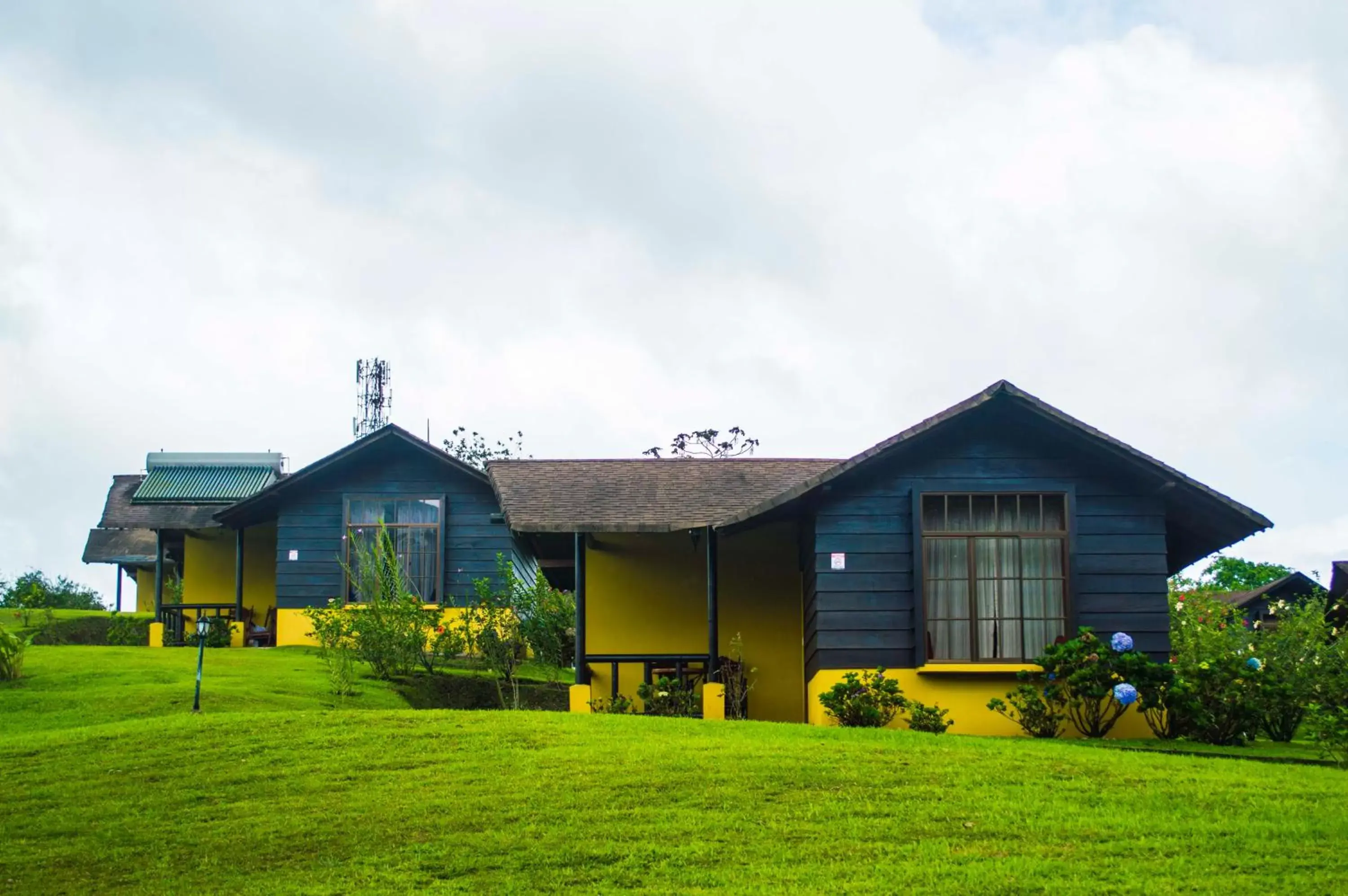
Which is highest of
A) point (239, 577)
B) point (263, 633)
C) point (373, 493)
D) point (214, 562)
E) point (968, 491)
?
point (373, 493)

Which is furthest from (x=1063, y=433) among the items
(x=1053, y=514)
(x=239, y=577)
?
(x=239, y=577)

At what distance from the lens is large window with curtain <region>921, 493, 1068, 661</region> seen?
16844 millimetres

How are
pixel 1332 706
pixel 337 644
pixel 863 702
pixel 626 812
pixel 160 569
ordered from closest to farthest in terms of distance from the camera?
pixel 626 812
pixel 863 702
pixel 1332 706
pixel 337 644
pixel 160 569

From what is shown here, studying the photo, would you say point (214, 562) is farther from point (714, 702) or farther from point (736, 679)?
point (714, 702)

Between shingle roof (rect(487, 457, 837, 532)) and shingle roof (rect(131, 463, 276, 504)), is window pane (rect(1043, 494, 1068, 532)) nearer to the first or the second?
shingle roof (rect(487, 457, 837, 532))

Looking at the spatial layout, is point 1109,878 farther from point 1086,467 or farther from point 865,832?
point 1086,467

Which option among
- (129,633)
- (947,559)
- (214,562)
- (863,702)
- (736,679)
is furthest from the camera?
(214,562)

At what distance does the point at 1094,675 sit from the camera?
16.1m

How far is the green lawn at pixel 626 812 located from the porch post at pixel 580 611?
3.57 m

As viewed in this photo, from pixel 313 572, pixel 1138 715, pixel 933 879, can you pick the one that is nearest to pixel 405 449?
pixel 313 572

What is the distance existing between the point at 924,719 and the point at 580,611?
15.3 ft

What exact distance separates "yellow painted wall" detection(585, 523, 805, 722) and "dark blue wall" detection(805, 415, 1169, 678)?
3.18 meters

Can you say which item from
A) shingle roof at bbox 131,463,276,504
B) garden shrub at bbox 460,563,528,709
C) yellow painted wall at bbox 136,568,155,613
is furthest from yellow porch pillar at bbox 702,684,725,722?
yellow painted wall at bbox 136,568,155,613

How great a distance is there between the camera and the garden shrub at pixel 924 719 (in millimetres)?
16234
